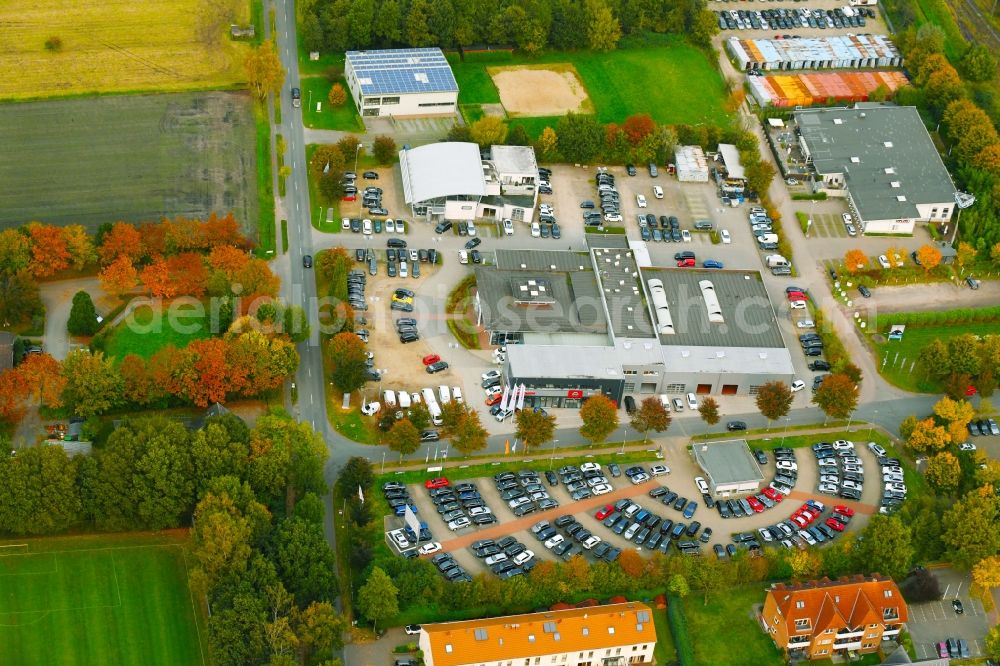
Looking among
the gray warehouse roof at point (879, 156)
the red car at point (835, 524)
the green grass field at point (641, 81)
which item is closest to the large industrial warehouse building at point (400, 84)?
the green grass field at point (641, 81)

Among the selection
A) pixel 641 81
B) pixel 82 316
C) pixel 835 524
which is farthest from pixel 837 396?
pixel 82 316

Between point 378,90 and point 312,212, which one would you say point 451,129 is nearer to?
point 378,90

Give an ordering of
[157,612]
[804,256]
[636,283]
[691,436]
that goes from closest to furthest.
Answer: [157,612] → [691,436] → [636,283] → [804,256]

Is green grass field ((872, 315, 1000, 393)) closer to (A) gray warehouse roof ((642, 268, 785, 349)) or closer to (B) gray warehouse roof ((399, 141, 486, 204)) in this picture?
(A) gray warehouse roof ((642, 268, 785, 349))

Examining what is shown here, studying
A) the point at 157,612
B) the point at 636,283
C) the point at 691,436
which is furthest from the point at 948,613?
the point at 157,612

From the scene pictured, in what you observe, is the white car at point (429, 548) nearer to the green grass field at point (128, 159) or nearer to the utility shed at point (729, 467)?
the utility shed at point (729, 467)

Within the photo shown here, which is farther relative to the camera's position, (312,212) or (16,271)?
(312,212)

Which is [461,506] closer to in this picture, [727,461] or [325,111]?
[727,461]
